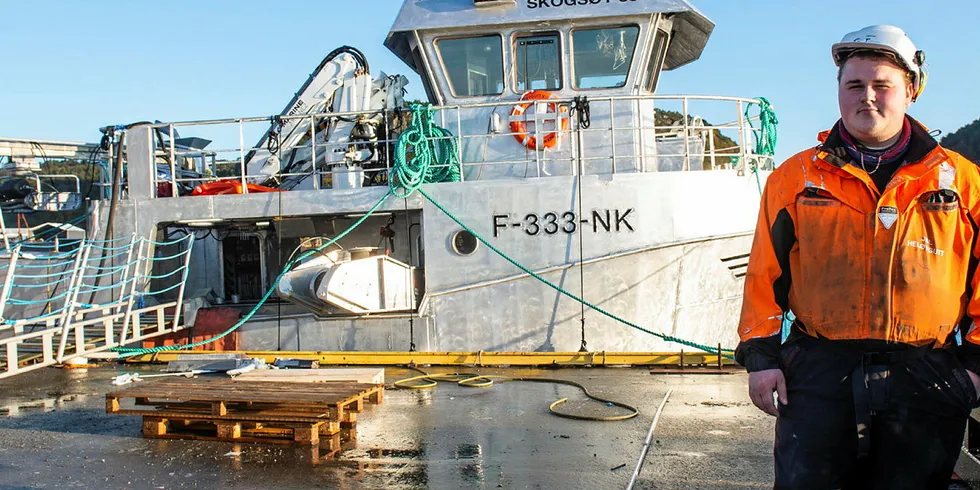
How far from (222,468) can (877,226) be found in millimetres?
4055

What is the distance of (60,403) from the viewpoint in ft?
24.1

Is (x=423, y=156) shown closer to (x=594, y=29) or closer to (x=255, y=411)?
(x=594, y=29)

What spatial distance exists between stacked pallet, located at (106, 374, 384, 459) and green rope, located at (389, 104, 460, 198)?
3156 millimetres

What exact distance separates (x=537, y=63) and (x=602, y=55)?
0.76 m

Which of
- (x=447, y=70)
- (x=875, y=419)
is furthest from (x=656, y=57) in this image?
(x=875, y=419)

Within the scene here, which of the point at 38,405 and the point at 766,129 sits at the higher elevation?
the point at 766,129

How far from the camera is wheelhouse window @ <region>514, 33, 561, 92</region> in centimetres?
969

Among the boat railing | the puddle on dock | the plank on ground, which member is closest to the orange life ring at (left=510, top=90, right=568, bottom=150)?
the boat railing

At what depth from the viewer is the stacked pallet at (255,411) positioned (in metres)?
5.50

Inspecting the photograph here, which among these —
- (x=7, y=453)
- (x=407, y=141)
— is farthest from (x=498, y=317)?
(x=7, y=453)

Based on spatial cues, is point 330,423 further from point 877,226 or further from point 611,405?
point 877,226

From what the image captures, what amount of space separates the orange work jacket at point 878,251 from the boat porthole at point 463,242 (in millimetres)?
6161

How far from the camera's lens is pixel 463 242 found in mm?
8969

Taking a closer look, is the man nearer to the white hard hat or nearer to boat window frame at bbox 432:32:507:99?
→ the white hard hat
